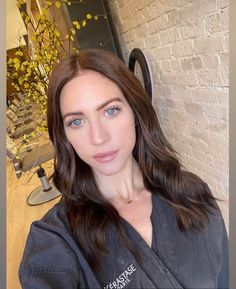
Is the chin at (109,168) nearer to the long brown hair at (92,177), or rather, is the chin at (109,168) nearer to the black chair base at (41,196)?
the long brown hair at (92,177)

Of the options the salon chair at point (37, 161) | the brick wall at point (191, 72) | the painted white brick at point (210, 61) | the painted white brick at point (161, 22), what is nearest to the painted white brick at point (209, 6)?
the brick wall at point (191, 72)

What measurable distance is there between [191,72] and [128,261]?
0.77 metres

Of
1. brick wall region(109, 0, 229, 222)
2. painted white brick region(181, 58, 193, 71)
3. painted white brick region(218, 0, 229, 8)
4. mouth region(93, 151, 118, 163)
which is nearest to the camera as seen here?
mouth region(93, 151, 118, 163)

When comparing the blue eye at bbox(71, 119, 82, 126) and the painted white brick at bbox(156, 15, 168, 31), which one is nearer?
the blue eye at bbox(71, 119, 82, 126)

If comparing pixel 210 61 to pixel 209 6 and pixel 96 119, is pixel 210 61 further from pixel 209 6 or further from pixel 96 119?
pixel 96 119

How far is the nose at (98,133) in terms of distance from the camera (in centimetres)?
49

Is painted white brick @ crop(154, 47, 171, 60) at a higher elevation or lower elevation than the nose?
higher

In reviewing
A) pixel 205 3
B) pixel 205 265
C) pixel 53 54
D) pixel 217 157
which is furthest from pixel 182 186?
pixel 53 54

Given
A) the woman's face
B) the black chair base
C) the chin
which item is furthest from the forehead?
the black chair base

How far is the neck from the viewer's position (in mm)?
597

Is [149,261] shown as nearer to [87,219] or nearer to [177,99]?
[87,219]

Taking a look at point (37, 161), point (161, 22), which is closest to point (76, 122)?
point (161, 22)

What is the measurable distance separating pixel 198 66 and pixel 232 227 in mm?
763

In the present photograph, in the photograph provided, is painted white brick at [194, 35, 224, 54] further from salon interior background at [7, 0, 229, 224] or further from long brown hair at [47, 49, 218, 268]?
long brown hair at [47, 49, 218, 268]
